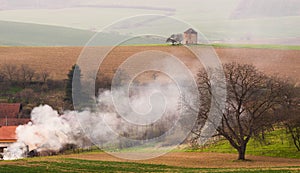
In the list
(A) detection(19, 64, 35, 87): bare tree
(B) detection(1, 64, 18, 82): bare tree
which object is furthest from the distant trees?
(B) detection(1, 64, 18, 82): bare tree

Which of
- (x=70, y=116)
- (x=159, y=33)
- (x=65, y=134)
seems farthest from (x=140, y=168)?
(x=159, y=33)

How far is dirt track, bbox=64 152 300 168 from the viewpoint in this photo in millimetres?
44844

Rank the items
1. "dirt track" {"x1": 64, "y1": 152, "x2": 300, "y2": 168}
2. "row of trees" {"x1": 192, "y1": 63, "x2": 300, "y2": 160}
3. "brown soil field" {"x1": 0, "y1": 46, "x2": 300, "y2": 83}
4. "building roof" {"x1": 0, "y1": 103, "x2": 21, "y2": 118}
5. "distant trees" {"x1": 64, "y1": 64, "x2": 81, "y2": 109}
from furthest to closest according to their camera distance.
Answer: "brown soil field" {"x1": 0, "y1": 46, "x2": 300, "y2": 83}
"distant trees" {"x1": 64, "y1": 64, "x2": 81, "y2": 109}
"building roof" {"x1": 0, "y1": 103, "x2": 21, "y2": 118}
"row of trees" {"x1": 192, "y1": 63, "x2": 300, "y2": 160}
"dirt track" {"x1": 64, "y1": 152, "x2": 300, "y2": 168}

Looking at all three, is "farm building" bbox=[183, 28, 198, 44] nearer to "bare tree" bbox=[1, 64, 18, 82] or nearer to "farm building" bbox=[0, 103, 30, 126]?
"bare tree" bbox=[1, 64, 18, 82]

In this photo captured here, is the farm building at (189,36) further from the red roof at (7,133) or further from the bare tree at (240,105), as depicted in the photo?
the bare tree at (240,105)

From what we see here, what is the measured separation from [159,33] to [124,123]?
48.3 metres

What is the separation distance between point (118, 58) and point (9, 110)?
24.5m

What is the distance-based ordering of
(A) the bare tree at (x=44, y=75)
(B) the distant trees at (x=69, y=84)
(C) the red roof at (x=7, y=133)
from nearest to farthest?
(C) the red roof at (x=7, y=133) < (B) the distant trees at (x=69, y=84) < (A) the bare tree at (x=44, y=75)

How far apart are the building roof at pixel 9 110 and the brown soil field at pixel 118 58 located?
13.0 meters

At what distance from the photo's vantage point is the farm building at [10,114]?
7288 cm

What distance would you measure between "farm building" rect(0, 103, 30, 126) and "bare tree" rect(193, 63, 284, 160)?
28333 mm

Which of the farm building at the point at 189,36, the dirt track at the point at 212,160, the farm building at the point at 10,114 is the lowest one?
the dirt track at the point at 212,160

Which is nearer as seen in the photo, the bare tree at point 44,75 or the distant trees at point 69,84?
the distant trees at point 69,84

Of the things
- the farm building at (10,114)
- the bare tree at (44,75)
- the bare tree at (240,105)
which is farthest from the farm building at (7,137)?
the bare tree at (44,75)
